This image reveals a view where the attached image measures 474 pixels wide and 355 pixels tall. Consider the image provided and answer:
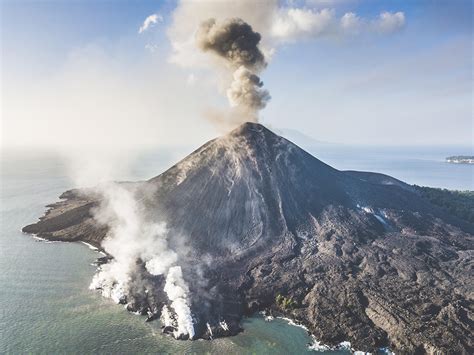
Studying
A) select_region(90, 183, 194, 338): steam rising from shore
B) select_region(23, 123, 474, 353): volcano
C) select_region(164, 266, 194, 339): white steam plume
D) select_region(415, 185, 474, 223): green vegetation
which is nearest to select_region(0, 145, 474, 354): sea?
select_region(164, 266, 194, 339): white steam plume

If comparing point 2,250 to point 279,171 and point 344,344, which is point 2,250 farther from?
point 344,344

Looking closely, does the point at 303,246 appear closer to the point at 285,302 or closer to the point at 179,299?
the point at 285,302

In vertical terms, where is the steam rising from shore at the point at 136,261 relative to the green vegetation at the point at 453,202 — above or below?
below

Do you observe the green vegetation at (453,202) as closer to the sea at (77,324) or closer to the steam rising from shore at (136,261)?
the sea at (77,324)

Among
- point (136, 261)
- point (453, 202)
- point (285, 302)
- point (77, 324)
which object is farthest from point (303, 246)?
point (453, 202)

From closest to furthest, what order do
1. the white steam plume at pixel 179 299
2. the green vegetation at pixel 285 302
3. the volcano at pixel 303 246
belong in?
the white steam plume at pixel 179 299 < the volcano at pixel 303 246 < the green vegetation at pixel 285 302

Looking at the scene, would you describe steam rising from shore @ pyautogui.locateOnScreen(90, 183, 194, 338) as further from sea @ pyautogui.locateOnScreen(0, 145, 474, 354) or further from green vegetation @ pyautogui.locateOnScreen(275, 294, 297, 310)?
green vegetation @ pyautogui.locateOnScreen(275, 294, 297, 310)

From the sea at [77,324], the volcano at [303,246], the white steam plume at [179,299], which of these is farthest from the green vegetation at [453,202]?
the white steam plume at [179,299]

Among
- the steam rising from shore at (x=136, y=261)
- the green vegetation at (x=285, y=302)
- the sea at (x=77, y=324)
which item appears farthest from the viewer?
the green vegetation at (x=285, y=302)
